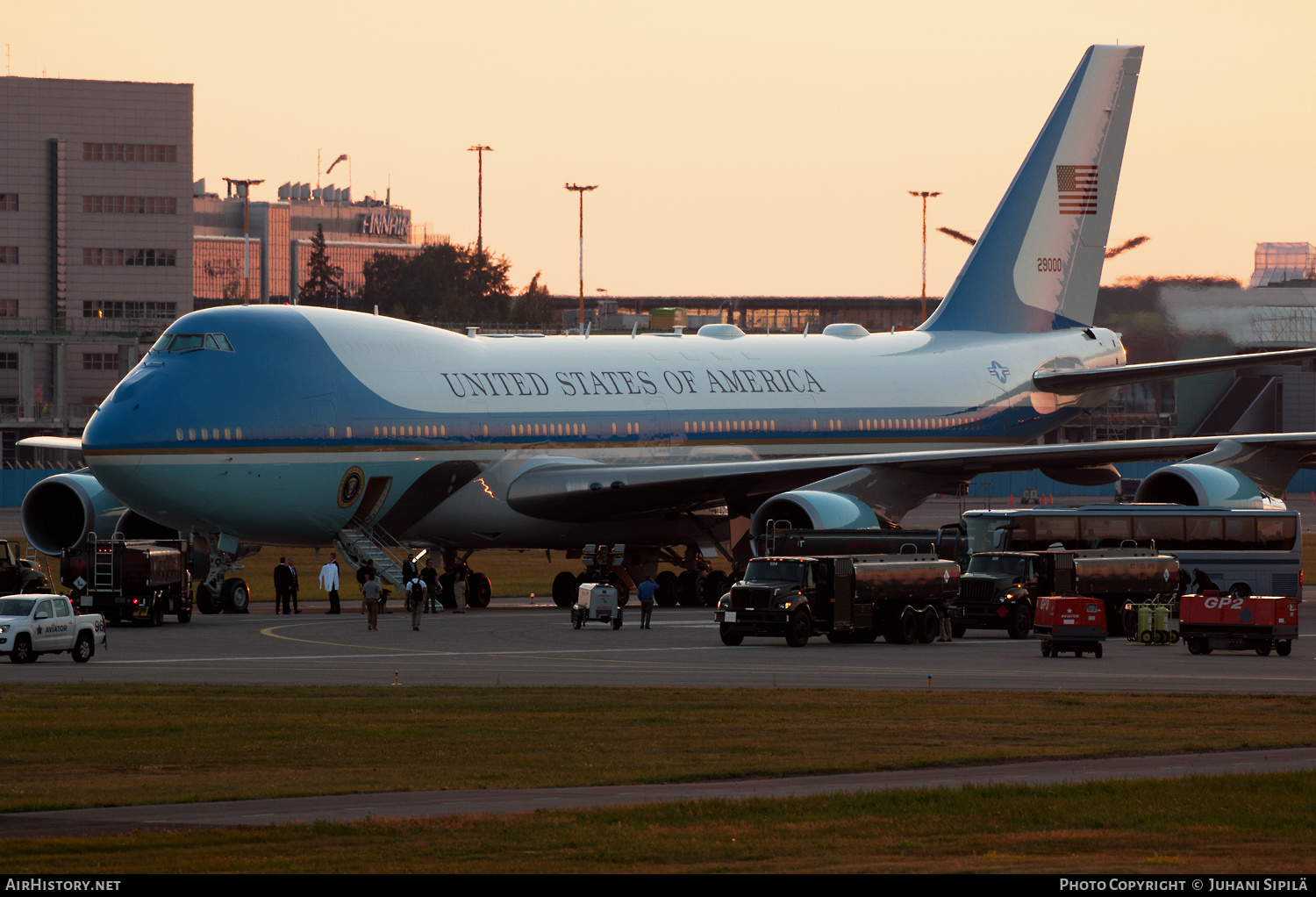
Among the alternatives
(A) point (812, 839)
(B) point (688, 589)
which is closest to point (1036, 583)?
(B) point (688, 589)

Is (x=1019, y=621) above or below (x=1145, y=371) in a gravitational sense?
below

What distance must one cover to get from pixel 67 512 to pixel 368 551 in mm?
9314

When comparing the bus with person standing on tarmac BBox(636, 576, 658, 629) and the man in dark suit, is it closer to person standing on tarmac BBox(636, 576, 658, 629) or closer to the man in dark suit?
person standing on tarmac BBox(636, 576, 658, 629)

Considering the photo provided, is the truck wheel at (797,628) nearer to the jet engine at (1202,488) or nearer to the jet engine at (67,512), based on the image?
the jet engine at (1202,488)

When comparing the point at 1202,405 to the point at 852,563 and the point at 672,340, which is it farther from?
the point at 852,563

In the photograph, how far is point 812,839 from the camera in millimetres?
16375

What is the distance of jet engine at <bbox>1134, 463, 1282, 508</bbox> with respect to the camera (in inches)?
1811

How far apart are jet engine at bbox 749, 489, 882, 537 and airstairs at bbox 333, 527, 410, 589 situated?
814 centimetres

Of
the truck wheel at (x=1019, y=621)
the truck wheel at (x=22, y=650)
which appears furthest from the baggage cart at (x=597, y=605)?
the truck wheel at (x=22, y=650)

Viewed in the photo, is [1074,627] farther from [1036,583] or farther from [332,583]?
[332,583]

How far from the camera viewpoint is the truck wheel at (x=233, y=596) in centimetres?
4581

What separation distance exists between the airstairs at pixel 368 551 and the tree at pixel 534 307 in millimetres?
121398

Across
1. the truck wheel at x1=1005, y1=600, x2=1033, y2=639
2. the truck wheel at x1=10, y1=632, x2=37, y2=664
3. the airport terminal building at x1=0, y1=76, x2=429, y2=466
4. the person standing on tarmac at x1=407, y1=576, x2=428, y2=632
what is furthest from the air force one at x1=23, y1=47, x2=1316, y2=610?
the airport terminal building at x1=0, y1=76, x2=429, y2=466

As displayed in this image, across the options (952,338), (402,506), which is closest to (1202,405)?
(952,338)
